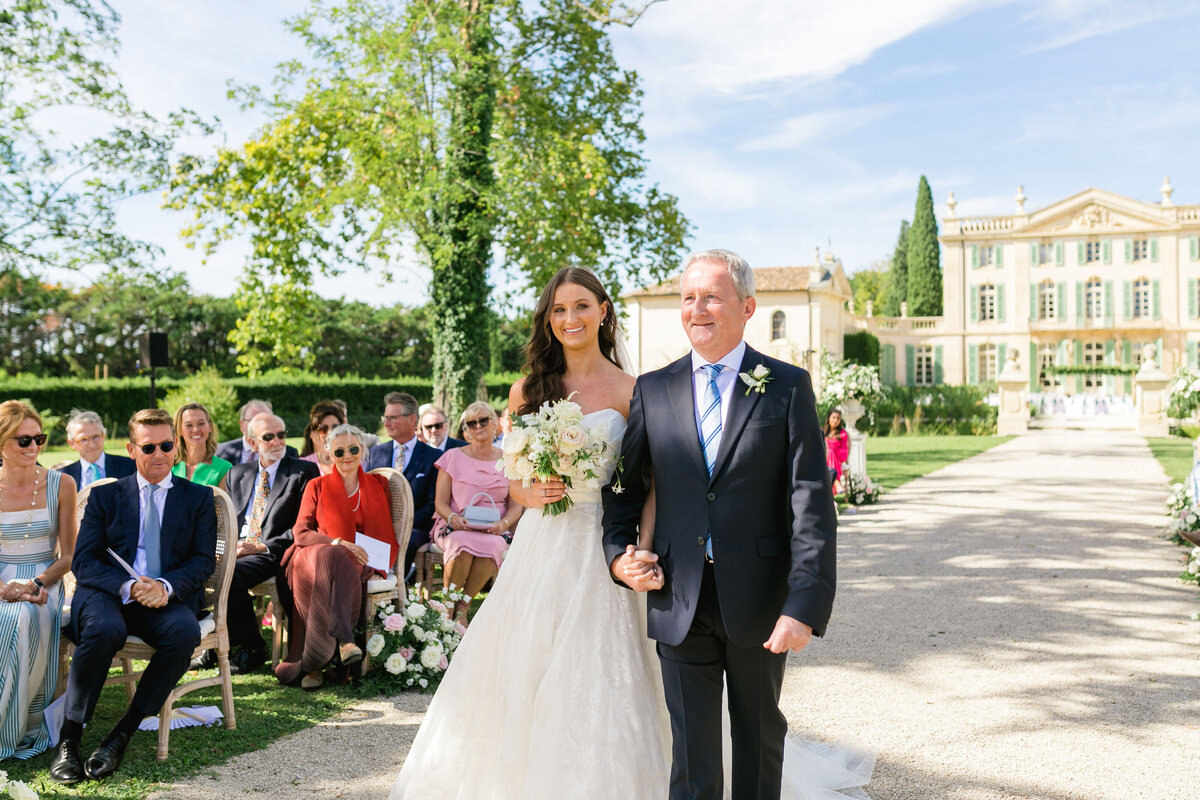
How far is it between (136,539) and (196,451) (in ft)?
7.58

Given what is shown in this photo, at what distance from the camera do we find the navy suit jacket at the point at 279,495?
5.98m

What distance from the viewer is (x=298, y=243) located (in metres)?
15.7

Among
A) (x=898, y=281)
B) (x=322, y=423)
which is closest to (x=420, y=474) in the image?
(x=322, y=423)

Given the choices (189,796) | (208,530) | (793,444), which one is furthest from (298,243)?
(793,444)

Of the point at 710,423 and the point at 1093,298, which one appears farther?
the point at 1093,298

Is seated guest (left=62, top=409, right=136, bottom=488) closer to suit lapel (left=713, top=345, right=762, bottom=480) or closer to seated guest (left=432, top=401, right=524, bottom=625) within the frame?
seated guest (left=432, top=401, right=524, bottom=625)

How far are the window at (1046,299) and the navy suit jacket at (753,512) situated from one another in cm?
5537

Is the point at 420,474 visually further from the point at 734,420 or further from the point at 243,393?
the point at 243,393

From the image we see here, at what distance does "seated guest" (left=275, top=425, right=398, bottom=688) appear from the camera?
5.25 metres

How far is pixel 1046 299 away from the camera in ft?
170

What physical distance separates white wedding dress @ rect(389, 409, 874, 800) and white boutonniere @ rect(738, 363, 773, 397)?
639mm

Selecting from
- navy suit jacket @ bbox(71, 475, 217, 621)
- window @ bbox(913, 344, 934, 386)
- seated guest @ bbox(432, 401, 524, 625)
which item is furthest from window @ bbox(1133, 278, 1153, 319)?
navy suit jacket @ bbox(71, 475, 217, 621)

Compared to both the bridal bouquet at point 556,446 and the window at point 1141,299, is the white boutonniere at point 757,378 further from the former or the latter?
the window at point 1141,299

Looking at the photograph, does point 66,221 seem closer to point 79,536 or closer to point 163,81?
point 163,81
